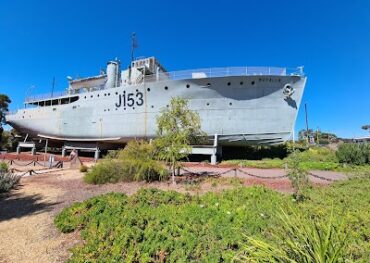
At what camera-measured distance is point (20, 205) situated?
8.28m

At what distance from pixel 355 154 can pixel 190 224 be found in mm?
19466

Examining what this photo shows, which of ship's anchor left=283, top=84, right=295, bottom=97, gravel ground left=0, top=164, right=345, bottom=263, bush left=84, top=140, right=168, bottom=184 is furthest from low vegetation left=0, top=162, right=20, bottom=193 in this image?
ship's anchor left=283, top=84, right=295, bottom=97

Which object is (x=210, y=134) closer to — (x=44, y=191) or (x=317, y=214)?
(x=44, y=191)

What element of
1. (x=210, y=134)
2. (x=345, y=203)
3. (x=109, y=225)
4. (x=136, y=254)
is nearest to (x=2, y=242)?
(x=109, y=225)

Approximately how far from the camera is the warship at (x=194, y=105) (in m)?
19.1

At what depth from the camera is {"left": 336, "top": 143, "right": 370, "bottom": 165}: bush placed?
18.2m

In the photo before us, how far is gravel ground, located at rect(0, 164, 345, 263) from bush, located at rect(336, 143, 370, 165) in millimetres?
10598

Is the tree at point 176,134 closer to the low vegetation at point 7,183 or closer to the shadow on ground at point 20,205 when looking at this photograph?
the shadow on ground at point 20,205

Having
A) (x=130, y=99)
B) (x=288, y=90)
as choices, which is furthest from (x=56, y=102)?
(x=288, y=90)

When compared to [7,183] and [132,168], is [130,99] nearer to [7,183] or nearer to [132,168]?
[132,168]

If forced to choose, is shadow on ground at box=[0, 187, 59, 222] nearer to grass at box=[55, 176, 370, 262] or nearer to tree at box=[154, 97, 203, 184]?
grass at box=[55, 176, 370, 262]

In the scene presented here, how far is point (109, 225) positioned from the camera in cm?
514

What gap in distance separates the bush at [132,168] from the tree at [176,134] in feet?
1.93

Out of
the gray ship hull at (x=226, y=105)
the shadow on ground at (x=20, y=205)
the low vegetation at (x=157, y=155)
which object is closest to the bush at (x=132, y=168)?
the low vegetation at (x=157, y=155)
